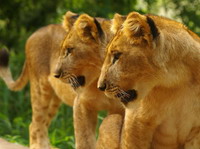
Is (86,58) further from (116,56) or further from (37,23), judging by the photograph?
(37,23)

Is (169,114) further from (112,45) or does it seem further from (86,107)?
(86,107)

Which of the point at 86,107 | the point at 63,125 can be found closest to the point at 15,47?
the point at 63,125

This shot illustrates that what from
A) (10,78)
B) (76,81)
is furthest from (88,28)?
(10,78)

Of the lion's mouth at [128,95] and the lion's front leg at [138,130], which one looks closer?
the lion's mouth at [128,95]

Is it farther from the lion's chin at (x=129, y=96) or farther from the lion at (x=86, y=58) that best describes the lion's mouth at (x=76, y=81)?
the lion's chin at (x=129, y=96)

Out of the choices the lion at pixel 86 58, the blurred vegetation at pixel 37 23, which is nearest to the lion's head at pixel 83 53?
the lion at pixel 86 58

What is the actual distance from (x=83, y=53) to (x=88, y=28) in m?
0.17

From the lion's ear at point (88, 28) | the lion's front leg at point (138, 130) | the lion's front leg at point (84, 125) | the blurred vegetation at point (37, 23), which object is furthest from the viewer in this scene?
the blurred vegetation at point (37, 23)

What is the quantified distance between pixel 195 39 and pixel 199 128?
44cm

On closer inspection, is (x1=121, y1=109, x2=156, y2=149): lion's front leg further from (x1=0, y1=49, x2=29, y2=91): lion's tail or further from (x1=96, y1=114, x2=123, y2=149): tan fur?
(x1=0, y1=49, x2=29, y2=91): lion's tail

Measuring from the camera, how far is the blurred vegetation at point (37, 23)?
651 centimetres

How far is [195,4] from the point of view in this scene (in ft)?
23.9

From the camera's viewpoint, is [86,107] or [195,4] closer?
[86,107]

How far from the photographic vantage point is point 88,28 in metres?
3.93
